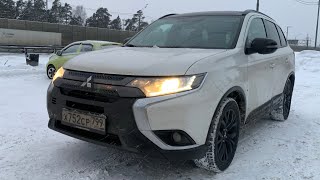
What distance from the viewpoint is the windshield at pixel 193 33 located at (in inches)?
187

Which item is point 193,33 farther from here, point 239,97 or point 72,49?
point 72,49

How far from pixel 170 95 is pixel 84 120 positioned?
89 cm

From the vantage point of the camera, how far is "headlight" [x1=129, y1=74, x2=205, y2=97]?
140 inches

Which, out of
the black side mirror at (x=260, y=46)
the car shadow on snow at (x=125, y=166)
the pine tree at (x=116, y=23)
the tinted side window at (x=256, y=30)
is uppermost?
the pine tree at (x=116, y=23)

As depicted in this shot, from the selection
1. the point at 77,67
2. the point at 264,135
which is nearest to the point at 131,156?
the point at 77,67

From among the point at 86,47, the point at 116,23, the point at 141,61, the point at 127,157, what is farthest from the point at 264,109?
the point at 116,23

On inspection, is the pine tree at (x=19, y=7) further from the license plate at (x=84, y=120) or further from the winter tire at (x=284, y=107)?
the license plate at (x=84, y=120)

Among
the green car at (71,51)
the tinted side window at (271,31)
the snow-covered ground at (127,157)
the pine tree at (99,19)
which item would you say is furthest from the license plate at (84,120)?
the pine tree at (99,19)

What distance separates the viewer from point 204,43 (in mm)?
4746

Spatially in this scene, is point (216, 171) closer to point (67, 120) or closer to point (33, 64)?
point (67, 120)

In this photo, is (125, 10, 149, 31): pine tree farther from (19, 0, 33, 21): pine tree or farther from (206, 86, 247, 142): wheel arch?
(206, 86, 247, 142): wheel arch

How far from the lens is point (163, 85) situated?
3586 millimetres

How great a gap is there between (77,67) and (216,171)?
1769 mm

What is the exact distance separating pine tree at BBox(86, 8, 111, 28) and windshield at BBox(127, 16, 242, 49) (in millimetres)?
71360
